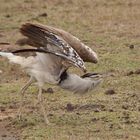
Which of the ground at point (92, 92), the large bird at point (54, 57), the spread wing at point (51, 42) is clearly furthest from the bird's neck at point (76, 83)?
the ground at point (92, 92)

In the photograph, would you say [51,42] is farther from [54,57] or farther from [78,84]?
[78,84]

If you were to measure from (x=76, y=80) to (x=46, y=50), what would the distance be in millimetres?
558

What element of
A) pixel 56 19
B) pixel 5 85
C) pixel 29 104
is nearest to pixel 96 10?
pixel 56 19

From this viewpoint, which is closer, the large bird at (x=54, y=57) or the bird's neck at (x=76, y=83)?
the large bird at (x=54, y=57)

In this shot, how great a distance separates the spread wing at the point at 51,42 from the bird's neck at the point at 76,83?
30 cm

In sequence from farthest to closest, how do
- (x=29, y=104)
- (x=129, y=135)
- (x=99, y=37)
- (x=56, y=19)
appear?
(x=56, y=19) < (x=99, y=37) < (x=29, y=104) < (x=129, y=135)

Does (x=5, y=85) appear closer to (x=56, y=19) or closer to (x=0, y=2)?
(x=56, y=19)

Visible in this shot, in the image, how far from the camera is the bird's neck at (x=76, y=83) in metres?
7.83

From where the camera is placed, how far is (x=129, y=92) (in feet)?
31.4

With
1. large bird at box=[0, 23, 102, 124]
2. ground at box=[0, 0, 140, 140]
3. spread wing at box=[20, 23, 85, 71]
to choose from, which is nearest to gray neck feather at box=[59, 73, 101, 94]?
large bird at box=[0, 23, 102, 124]

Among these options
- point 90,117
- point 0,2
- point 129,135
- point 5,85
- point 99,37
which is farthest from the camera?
point 0,2

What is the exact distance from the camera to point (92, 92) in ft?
26.6

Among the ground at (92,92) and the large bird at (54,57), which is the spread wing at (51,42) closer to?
the large bird at (54,57)

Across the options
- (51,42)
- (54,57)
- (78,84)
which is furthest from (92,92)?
(51,42)
